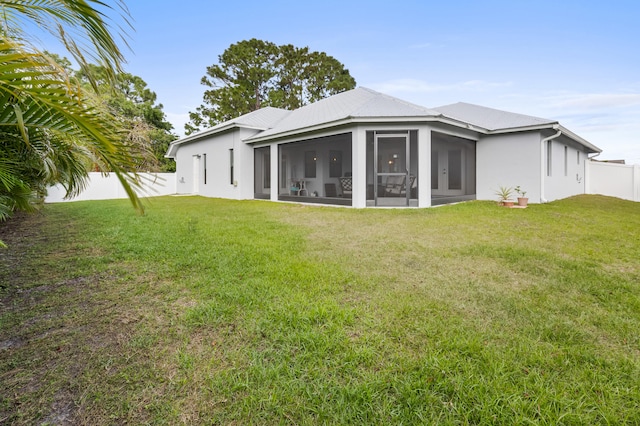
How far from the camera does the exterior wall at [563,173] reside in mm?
12531

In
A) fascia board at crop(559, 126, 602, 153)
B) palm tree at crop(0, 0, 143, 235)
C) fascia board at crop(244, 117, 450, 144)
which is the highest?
fascia board at crop(559, 126, 602, 153)

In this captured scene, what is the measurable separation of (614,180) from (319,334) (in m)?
20.7

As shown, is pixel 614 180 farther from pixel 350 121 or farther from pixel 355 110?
pixel 350 121

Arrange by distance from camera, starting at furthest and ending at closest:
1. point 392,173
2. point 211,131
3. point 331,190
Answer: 1. point 211,131
2. point 331,190
3. point 392,173

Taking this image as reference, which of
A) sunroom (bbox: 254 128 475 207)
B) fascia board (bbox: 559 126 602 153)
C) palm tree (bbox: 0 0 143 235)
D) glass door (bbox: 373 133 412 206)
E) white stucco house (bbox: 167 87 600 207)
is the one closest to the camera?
palm tree (bbox: 0 0 143 235)

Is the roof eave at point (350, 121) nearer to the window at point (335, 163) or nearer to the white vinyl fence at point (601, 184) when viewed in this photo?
the window at point (335, 163)

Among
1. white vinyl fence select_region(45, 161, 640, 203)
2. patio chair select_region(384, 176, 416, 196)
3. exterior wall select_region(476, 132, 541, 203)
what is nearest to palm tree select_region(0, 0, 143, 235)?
patio chair select_region(384, 176, 416, 196)

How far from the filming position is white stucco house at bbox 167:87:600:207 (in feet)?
34.4

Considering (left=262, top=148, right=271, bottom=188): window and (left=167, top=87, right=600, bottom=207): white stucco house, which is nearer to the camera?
(left=167, top=87, right=600, bottom=207): white stucco house

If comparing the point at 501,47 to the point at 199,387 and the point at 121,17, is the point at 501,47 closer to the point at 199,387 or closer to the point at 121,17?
the point at 121,17

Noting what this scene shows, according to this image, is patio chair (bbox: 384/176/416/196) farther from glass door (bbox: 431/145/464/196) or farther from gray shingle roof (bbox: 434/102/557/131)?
glass door (bbox: 431/145/464/196)

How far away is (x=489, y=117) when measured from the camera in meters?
13.7

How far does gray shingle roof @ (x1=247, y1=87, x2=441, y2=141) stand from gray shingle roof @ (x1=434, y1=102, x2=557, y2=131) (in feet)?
6.24

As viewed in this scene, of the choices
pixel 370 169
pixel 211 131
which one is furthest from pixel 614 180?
pixel 211 131
